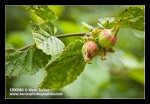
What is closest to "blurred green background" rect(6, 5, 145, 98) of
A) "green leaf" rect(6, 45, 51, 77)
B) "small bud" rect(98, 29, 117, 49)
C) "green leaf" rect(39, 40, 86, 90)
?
"green leaf" rect(39, 40, 86, 90)

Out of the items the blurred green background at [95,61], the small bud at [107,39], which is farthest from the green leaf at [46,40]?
the blurred green background at [95,61]

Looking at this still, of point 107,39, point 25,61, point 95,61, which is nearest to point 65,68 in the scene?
point 25,61

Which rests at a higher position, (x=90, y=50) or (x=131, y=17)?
(x=131, y=17)

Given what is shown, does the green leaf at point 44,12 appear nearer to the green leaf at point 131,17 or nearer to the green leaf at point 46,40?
the green leaf at point 46,40

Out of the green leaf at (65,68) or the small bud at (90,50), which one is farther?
the green leaf at (65,68)

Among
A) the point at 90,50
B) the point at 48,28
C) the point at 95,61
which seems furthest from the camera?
the point at 95,61

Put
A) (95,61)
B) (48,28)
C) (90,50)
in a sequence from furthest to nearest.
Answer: (95,61)
(48,28)
(90,50)

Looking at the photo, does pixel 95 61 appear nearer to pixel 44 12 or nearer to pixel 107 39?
pixel 44 12
